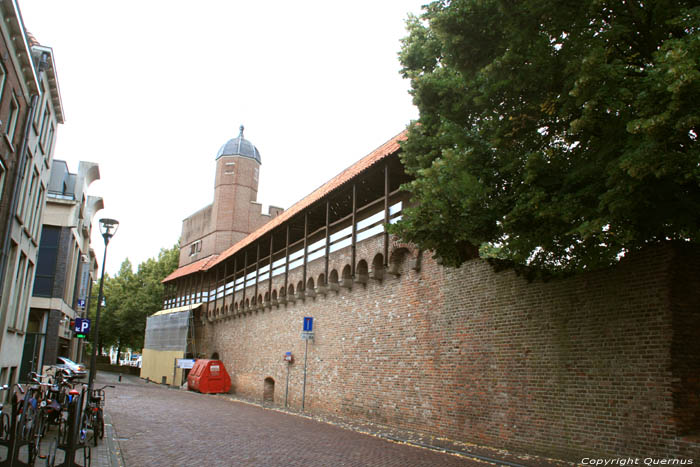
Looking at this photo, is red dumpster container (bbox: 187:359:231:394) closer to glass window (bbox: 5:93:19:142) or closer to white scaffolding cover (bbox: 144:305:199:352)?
white scaffolding cover (bbox: 144:305:199:352)

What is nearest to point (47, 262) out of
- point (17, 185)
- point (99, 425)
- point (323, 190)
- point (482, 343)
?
point (323, 190)

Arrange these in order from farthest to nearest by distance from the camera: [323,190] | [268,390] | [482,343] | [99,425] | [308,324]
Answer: [268,390]
[323,190]
[308,324]
[482,343]
[99,425]

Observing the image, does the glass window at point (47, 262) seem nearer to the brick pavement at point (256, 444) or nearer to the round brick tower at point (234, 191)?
the round brick tower at point (234, 191)

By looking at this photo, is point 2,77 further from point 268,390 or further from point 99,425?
point 268,390

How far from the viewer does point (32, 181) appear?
17094mm

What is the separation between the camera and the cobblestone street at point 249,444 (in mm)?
9359

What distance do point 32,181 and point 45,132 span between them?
184 centimetres

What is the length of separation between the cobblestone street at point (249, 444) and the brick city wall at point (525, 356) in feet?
5.27

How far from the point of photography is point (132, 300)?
171 ft

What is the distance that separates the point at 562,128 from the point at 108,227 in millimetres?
11089

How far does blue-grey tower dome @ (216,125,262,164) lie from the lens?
50469 millimetres

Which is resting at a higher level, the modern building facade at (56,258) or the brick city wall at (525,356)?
the modern building facade at (56,258)

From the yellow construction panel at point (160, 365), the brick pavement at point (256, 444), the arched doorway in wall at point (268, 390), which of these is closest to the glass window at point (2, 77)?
the brick pavement at point (256, 444)

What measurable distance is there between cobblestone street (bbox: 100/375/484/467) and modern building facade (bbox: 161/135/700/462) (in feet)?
5.47
